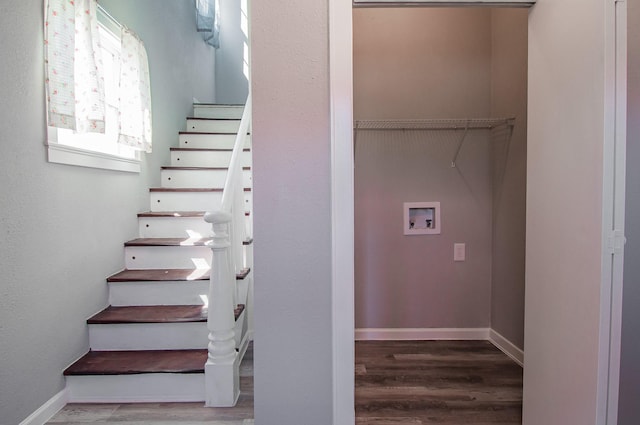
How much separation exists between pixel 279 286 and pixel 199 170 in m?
2.10

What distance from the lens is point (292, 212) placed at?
1210mm

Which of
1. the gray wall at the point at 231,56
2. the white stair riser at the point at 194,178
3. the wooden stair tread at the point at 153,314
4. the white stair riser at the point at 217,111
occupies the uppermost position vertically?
the gray wall at the point at 231,56

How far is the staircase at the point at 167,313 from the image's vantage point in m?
1.80

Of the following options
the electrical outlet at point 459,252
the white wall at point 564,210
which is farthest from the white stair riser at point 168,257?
the white wall at point 564,210

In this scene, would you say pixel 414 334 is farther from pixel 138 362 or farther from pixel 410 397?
pixel 138 362

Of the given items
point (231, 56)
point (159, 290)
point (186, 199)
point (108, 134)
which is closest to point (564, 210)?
point (159, 290)

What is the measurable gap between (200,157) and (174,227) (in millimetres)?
934

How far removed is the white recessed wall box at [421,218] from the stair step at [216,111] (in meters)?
2.48

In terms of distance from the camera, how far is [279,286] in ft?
4.01

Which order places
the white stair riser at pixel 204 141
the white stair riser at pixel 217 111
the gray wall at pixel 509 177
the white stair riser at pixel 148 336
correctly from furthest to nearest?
the white stair riser at pixel 217 111
the white stair riser at pixel 204 141
the gray wall at pixel 509 177
the white stair riser at pixel 148 336

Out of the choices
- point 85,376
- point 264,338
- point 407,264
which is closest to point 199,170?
point 85,376

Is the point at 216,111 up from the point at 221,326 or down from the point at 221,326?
up

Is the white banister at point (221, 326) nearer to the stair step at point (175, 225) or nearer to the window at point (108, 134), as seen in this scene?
the stair step at point (175, 225)

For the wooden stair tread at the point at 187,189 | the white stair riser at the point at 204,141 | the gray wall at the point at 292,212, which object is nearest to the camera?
the gray wall at the point at 292,212
